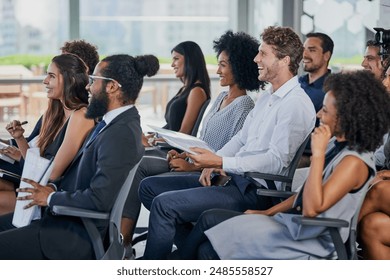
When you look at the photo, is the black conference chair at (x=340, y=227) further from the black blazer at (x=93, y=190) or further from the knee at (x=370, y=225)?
the black blazer at (x=93, y=190)

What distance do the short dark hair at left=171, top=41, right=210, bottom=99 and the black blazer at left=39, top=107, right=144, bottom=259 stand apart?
207 centimetres

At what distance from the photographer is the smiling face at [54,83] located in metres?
3.72

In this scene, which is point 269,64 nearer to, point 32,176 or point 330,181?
point 330,181

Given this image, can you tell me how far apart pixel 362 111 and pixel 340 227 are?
42cm

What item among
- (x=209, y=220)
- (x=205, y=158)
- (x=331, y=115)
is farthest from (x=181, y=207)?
(x=331, y=115)

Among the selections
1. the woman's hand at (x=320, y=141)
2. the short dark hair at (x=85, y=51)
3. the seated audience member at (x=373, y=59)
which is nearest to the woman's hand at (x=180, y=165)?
the short dark hair at (x=85, y=51)

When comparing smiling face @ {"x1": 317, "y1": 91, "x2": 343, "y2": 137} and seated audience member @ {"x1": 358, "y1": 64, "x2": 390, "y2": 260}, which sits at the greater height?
smiling face @ {"x1": 317, "y1": 91, "x2": 343, "y2": 137}

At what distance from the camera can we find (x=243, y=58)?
4.27 m

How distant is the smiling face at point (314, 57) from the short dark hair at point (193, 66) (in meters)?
0.67

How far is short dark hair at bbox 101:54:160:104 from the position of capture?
336 centimetres

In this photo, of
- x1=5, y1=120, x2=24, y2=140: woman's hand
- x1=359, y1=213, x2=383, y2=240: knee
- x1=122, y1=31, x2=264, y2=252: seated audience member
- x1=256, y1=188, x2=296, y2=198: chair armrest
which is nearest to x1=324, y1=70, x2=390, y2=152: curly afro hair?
x1=359, y1=213, x2=383, y2=240: knee

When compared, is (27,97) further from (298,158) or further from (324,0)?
(298,158)

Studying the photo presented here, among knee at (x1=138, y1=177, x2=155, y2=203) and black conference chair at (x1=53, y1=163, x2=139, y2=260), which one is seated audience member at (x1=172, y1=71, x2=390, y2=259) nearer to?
black conference chair at (x1=53, y1=163, x2=139, y2=260)

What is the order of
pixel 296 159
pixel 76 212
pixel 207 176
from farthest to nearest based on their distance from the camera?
pixel 207 176
pixel 296 159
pixel 76 212
